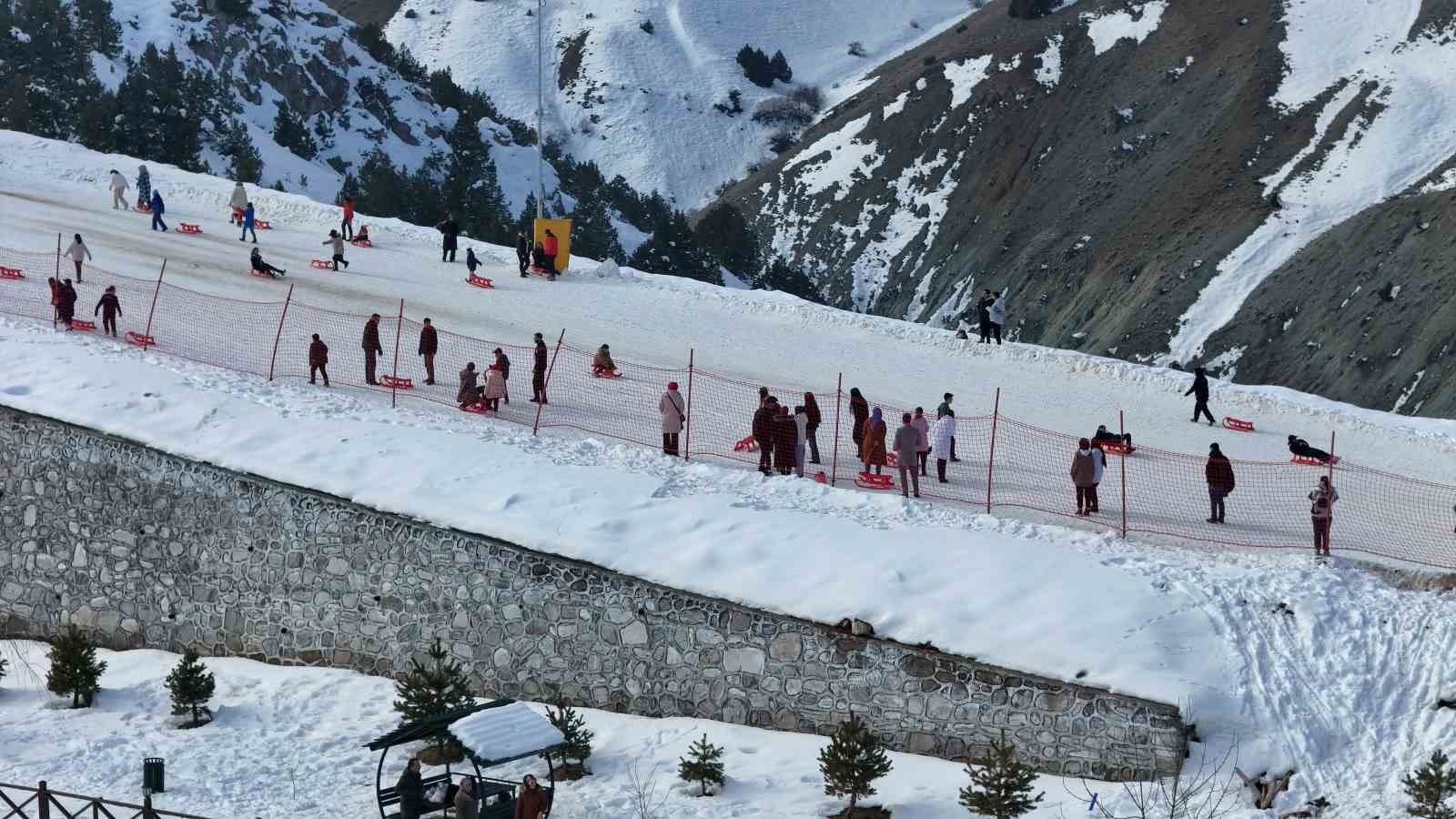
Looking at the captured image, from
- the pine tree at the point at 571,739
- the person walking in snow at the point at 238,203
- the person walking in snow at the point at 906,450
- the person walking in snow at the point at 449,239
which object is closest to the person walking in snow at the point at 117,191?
the person walking in snow at the point at 238,203

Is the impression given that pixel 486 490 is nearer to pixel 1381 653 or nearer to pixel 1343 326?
pixel 1381 653

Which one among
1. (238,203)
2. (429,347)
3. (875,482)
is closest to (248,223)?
(238,203)

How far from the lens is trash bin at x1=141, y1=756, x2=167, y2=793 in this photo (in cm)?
1538

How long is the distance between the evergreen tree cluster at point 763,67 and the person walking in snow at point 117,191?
8543cm

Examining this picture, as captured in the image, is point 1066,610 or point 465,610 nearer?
point 1066,610

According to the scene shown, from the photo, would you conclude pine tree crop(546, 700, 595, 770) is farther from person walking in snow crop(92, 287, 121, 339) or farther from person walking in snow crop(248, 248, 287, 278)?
person walking in snow crop(248, 248, 287, 278)

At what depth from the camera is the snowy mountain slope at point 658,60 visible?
372 feet

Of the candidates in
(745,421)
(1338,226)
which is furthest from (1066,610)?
(1338,226)

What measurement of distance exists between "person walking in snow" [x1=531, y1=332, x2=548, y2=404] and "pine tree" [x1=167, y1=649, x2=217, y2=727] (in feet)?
25.0

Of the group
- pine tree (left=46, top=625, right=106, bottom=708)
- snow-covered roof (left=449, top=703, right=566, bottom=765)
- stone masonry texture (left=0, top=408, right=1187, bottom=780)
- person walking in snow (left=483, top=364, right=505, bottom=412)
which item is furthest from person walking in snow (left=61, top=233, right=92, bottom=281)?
snow-covered roof (left=449, top=703, right=566, bottom=765)

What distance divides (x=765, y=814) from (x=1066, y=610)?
4051mm

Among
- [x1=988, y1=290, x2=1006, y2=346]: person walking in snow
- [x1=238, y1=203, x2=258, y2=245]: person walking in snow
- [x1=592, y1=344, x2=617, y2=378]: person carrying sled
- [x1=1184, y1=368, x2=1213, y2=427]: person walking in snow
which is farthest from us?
[x1=238, y1=203, x2=258, y2=245]: person walking in snow

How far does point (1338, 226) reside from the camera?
5934 cm

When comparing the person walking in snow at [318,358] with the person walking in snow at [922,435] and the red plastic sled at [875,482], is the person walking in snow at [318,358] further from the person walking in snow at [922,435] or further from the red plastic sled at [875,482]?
the person walking in snow at [922,435]
